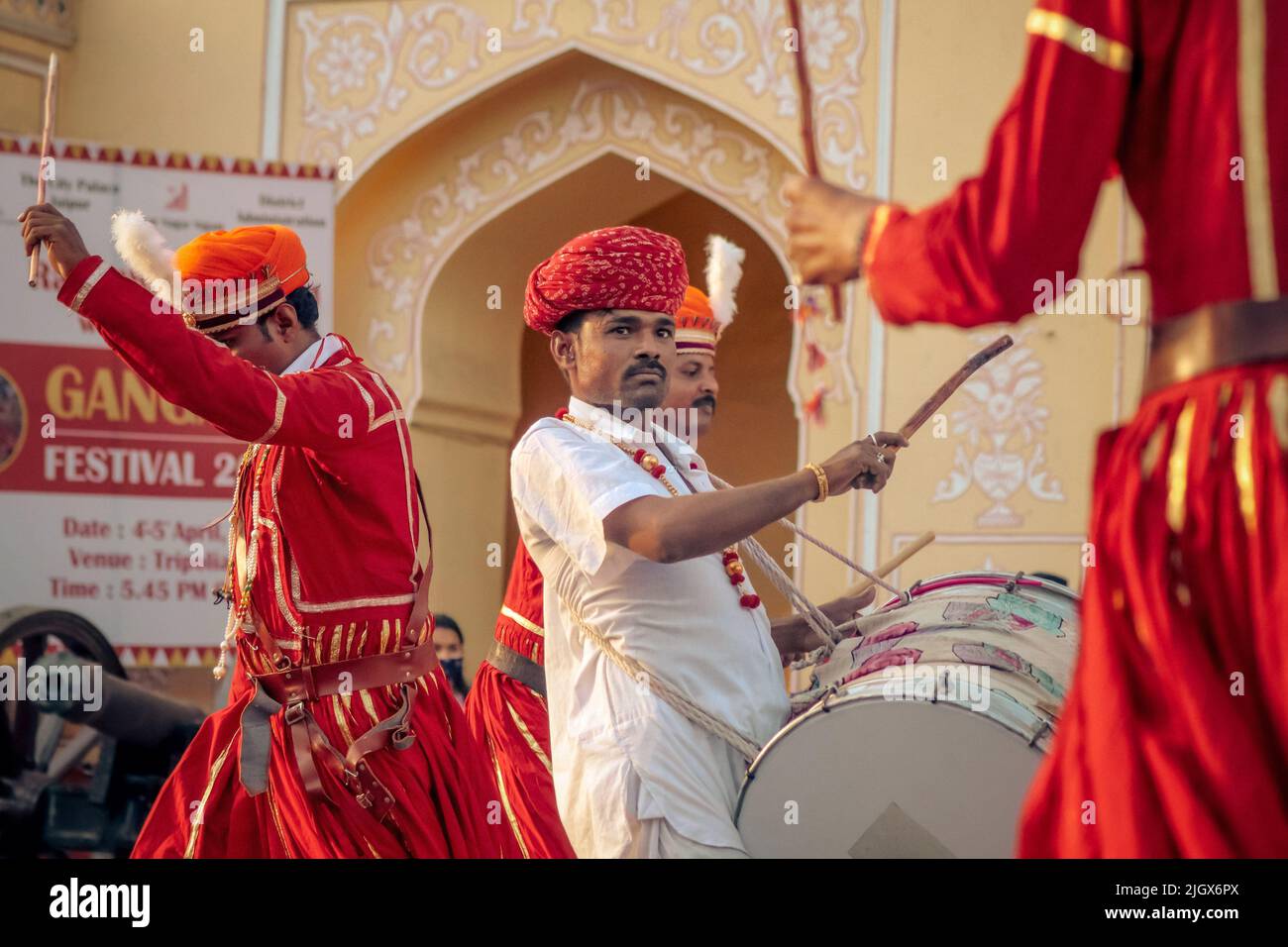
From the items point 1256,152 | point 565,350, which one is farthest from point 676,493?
point 1256,152

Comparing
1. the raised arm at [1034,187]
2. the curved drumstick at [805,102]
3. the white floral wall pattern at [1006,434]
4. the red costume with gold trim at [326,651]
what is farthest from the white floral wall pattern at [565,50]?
the raised arm at [1034,187]

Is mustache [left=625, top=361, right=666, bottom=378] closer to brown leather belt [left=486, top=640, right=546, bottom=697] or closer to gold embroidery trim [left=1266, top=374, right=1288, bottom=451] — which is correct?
brown leather belt [left=486, top=640, right=546, bottom=697]

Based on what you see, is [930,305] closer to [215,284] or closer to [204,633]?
[215,284]

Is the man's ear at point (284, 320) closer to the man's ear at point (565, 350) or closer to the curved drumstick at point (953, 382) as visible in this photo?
the man's ear at point (565, 350)

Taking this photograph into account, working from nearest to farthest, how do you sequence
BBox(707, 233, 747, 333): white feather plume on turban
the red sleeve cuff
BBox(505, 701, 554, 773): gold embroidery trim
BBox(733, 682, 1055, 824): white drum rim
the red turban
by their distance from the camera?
BBox(733, 682, 1055, 824): white drum rim → the red sleeve cuff → the red turban → BBox(505, 701, 554, 773): gold embroidery trim → BBox(707, 233, 747, 333): white feather plume on turban

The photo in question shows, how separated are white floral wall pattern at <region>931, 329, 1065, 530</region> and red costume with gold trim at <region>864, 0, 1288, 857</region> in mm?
5508

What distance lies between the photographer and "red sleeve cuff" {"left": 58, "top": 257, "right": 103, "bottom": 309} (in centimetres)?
260

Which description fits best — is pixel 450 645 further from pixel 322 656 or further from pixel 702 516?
pixel 702 516

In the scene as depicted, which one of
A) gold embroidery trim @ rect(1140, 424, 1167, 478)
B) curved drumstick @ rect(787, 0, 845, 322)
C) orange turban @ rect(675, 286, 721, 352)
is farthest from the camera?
orange turban @ rect(675, 286, 721, 352)

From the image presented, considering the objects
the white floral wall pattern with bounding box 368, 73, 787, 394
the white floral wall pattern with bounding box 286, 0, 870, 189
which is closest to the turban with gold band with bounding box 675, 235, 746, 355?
the white floral wall pattern with bounding box 286, 0, 870, 189

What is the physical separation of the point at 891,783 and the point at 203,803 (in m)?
1.26

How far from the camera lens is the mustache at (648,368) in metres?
3.21

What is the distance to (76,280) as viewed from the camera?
2605 millimetres
